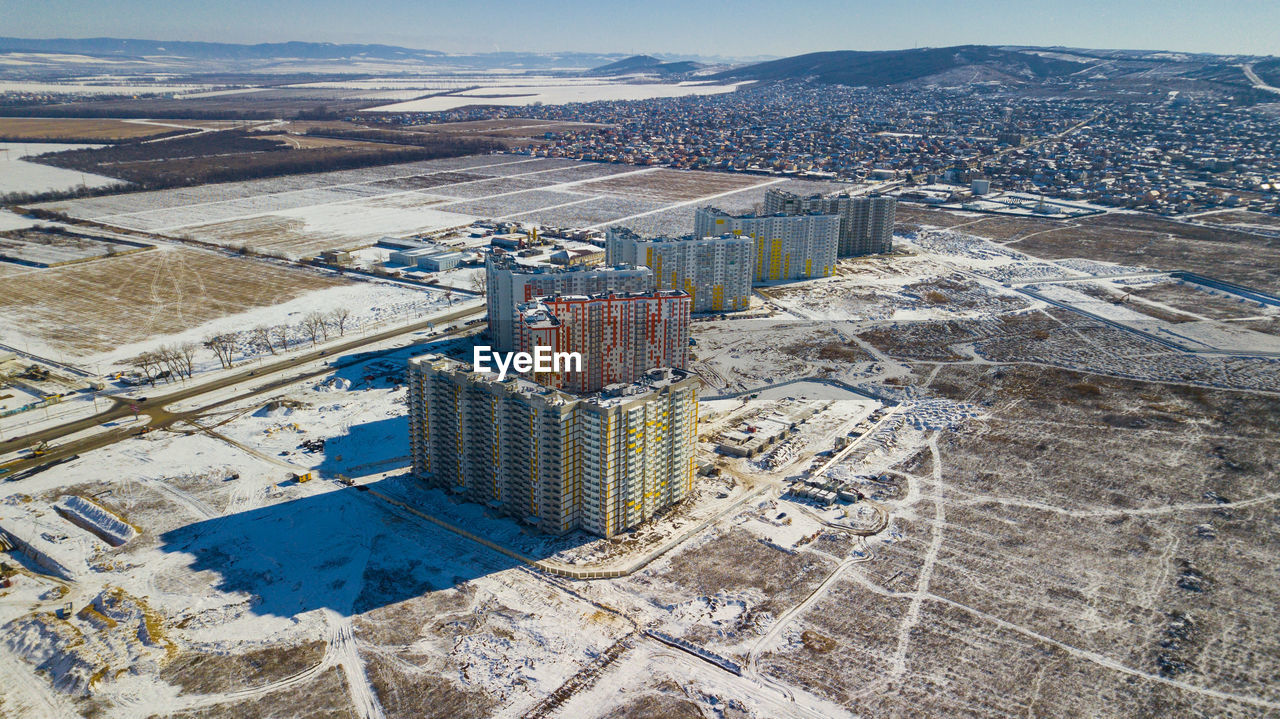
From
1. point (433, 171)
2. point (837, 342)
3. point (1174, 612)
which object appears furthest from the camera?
point (433, 171)

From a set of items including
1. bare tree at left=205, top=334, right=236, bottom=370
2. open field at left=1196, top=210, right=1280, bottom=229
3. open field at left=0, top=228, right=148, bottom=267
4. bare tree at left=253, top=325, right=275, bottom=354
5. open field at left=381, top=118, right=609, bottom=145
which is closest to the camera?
bare tree at left=205, top=334, right=236, bottom=370

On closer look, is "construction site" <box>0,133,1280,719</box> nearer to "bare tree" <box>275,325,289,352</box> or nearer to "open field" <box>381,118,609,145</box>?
"bare tree" <box>275,325,289,352</box>

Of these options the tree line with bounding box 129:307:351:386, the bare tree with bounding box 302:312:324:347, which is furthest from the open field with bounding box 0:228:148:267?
the bare tree with bounding box 302:312:324:347

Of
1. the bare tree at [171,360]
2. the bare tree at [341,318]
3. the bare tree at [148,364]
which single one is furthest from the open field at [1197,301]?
the bare tree at [148,364]

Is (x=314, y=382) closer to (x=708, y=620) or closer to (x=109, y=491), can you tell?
(x=109, y=491)

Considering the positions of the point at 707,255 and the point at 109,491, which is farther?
the point at 707,255

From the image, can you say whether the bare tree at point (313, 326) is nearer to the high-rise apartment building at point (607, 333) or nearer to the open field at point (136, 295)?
the open field at point (136, 295)

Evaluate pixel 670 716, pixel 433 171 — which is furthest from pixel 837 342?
pixel 433 171
